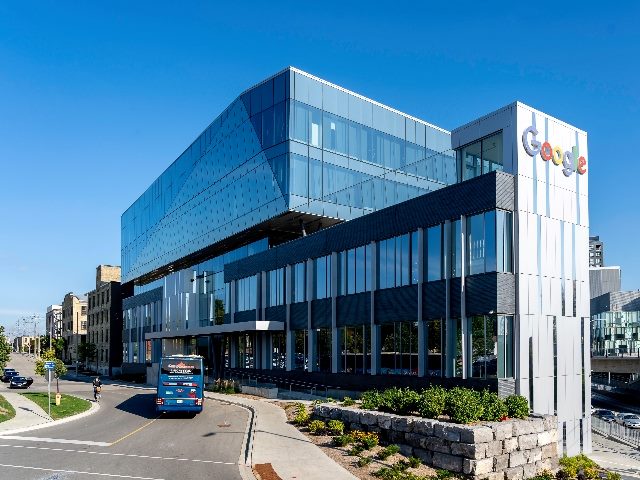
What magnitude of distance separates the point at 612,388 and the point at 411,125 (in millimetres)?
56343

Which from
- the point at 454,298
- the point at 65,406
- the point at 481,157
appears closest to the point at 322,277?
the point at 454,298

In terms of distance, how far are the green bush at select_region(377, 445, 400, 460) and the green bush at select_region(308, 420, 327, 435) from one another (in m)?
4.86

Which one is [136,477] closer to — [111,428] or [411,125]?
[111,428]

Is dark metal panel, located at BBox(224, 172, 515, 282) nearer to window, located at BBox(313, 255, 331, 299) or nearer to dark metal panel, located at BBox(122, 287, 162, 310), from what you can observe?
window, located at BBox(313, 255, 331, 299)

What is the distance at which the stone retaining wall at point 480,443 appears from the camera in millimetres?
19625

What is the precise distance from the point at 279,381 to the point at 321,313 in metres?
8.38

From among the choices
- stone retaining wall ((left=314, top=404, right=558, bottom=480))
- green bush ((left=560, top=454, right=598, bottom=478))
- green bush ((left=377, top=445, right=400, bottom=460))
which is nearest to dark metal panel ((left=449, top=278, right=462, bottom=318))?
green bush ((left=560, top=454, right=598, bottom=478))

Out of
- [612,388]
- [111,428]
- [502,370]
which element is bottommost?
[612,388]

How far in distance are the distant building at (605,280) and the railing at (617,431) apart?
77.5 meters

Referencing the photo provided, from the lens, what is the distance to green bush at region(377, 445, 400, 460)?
21547 mm

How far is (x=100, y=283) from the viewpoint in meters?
121

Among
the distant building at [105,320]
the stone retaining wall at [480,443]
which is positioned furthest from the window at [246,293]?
the distant building at [105,320]

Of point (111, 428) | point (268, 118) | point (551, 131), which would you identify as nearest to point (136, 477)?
point (111, 428)

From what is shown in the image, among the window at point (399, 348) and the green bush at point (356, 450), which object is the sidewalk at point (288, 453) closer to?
the green bush at point (356, 450)
